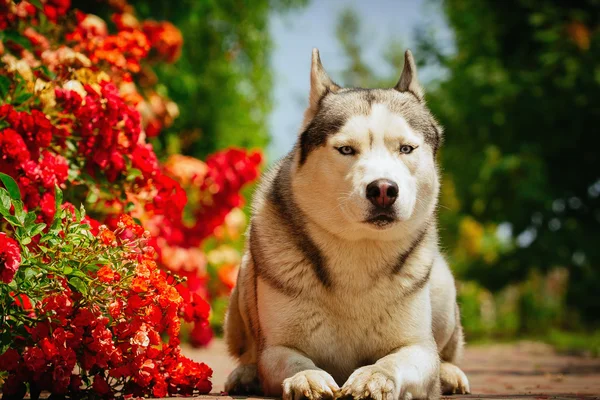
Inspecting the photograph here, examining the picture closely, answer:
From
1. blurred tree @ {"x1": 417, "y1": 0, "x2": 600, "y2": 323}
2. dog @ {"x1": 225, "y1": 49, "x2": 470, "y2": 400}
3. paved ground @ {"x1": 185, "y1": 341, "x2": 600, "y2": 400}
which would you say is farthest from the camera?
blurred tree @ {"x1": 417, "y1": 0, "x2": 600, "y2": 323}

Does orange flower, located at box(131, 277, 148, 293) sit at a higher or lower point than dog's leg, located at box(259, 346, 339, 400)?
higher

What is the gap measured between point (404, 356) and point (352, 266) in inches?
20.6

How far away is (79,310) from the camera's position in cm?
329

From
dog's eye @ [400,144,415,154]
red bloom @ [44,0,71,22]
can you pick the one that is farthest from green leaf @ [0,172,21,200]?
red bloom @ [44,0,71,22]

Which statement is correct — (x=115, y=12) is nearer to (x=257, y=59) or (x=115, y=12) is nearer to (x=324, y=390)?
(x=257, y=59)

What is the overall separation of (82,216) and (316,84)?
4.86 ft

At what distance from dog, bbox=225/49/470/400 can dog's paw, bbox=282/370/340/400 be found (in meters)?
0.19

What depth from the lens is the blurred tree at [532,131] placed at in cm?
1148

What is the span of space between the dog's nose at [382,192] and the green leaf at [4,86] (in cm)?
217

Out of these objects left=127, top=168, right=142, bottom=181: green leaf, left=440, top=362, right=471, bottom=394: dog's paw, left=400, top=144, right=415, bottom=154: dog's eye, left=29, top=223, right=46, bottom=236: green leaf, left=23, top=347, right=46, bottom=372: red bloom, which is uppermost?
left=400, top=144, right=415, bottom=154: dog's eye

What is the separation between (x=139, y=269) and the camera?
3.35m

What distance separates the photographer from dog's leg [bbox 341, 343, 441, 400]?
297 centimetres

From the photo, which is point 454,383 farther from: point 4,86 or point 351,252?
point 4,86

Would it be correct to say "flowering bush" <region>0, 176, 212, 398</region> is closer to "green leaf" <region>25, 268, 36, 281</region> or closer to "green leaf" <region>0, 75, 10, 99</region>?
"green leaf" <region>25, 268, 36, 281</region>
